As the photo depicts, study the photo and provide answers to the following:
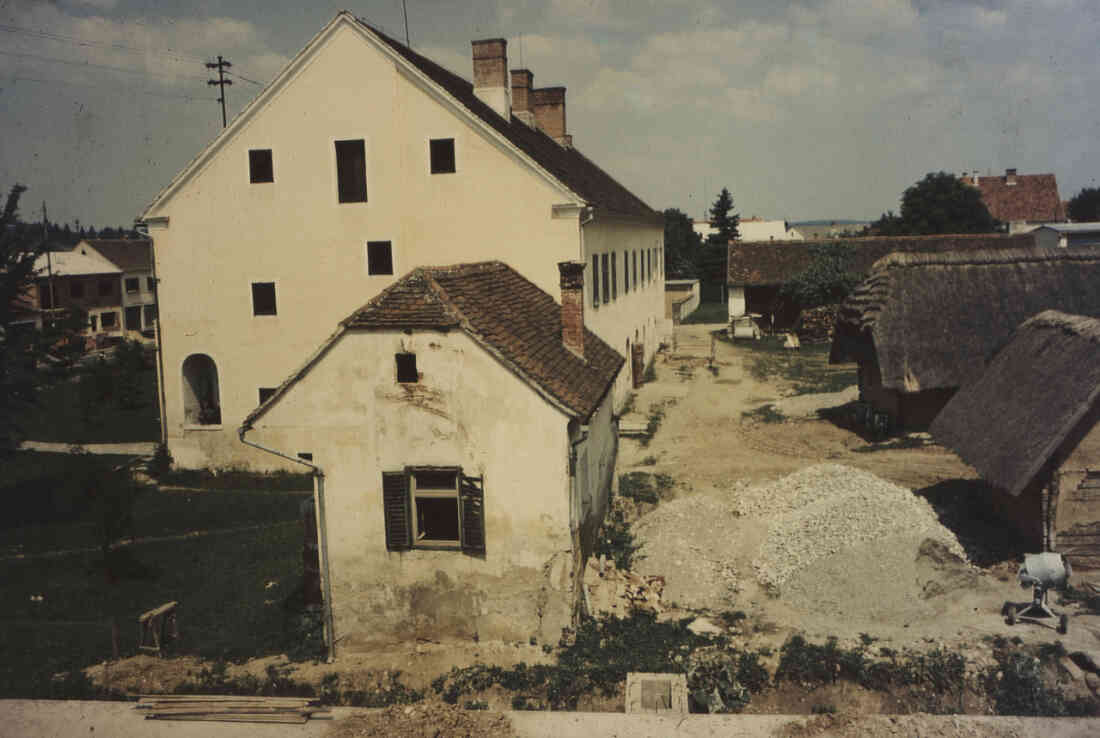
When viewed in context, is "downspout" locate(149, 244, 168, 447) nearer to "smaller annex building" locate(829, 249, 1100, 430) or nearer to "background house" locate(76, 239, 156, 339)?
"smaller annex building" locate(829, 249, 1100, 430)

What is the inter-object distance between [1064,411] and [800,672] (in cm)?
653

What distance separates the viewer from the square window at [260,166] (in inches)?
840

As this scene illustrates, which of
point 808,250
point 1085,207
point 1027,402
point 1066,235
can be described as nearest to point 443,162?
point 1027,402

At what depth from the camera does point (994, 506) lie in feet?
52.0

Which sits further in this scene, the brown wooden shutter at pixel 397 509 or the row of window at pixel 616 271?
the row of window at pixel 616 271

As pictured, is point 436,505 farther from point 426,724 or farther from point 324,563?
point 426,724

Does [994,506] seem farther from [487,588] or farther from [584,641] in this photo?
[487,588]

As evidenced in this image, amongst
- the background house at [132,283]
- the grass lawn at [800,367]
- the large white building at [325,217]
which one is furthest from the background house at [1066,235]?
the background house at [132,283]

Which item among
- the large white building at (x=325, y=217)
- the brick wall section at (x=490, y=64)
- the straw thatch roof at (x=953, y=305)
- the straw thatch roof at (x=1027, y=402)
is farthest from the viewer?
the brick wall section at (x=490, y=64)

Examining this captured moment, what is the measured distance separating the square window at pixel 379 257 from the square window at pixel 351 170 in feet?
3.91

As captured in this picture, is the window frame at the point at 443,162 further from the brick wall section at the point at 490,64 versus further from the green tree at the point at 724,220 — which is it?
the green tree at the point at 724,220

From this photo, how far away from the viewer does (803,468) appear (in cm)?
1958

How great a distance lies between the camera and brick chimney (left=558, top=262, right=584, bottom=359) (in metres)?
14.2

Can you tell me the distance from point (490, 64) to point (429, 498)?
1748 cm
